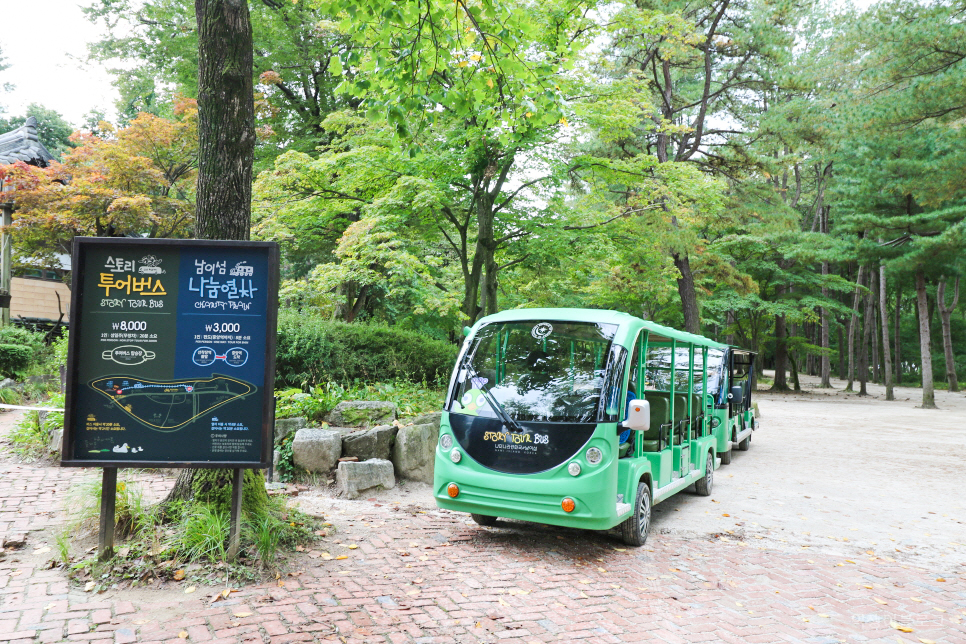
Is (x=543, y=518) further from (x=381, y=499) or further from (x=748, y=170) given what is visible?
(x=748, y=170)

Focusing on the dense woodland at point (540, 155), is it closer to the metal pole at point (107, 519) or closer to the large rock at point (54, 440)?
the metal pole at point (107, 519)

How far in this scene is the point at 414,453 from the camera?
7.88 m

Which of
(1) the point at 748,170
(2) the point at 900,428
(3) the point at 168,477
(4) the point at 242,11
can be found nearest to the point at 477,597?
(3) the point at 168,477

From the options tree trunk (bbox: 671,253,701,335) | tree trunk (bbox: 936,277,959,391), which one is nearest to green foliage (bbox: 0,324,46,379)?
tree trunk (bbox: 671,253,701,335)

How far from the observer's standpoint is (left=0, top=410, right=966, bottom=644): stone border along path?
368 centimetres

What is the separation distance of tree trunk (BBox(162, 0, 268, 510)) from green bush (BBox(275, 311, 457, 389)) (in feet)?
13.6

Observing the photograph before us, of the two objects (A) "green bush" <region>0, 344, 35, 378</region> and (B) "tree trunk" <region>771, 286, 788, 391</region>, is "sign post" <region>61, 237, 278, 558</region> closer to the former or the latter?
(A) "green bush" <region>0, 344, 35, 378</region>

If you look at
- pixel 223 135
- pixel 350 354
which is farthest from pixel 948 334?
pixel 223 135

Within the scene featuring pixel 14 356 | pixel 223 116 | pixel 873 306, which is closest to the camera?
pixel 223 116

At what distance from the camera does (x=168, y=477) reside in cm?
700

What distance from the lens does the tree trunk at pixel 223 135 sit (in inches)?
195

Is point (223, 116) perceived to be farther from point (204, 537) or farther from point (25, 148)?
point (25, 148)

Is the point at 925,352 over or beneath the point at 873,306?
beneath

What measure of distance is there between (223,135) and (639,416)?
164 inches
